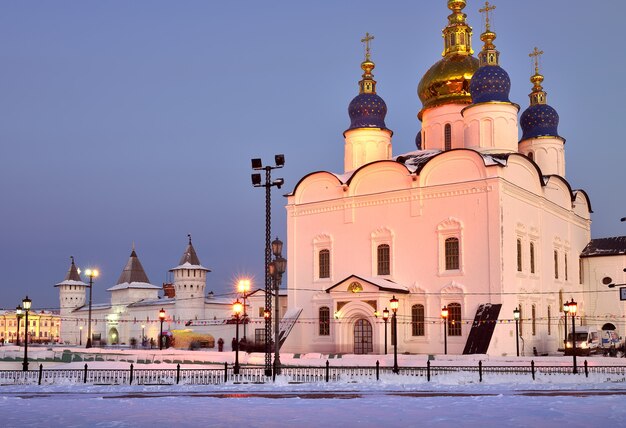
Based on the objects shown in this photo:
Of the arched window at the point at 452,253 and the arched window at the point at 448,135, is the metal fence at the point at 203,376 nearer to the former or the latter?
the arched window at the point at 452,253

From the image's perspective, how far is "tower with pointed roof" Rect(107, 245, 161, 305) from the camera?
6488cm

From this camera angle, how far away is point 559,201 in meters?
41.5

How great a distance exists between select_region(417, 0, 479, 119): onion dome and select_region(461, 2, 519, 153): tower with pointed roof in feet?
9.57

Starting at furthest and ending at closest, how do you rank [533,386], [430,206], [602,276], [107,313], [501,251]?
1. [107,313]
2. [602,276]
3. [430,206]
4. [501,251]
5. [533,386]

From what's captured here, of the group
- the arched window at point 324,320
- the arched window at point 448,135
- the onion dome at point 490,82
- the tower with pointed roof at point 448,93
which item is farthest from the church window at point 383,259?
the onion dome at point 490,82

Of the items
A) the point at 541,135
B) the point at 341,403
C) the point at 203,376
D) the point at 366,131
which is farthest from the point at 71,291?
the point at 341,403

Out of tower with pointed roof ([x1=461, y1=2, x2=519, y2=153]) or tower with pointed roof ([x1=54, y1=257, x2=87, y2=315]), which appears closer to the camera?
tower with pointed roof ([x1=461, y1=2, x2=519, y2=153])

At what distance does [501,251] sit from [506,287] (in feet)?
5.29

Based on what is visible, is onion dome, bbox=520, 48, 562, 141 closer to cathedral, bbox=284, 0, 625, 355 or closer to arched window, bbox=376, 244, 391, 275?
cathedral, bbox=284, 0, 625, 355

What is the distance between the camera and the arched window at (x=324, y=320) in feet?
124

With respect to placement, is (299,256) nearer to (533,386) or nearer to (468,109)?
(468,109)

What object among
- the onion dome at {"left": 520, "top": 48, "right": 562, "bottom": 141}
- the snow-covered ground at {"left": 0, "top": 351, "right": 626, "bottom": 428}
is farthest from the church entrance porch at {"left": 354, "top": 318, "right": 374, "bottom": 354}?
the onion dome at {"left": 520, "top": 48, "right": 562, "bottom": 141}

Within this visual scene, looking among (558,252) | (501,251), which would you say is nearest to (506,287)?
(501,251)

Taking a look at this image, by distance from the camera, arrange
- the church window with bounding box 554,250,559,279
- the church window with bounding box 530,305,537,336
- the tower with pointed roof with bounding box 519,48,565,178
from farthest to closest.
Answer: the tower with pointed roof with bounding box 519,48,565,178 → the church window with bounding box 554,250,559,279 → the church window with bounding box 530,305,537,336
